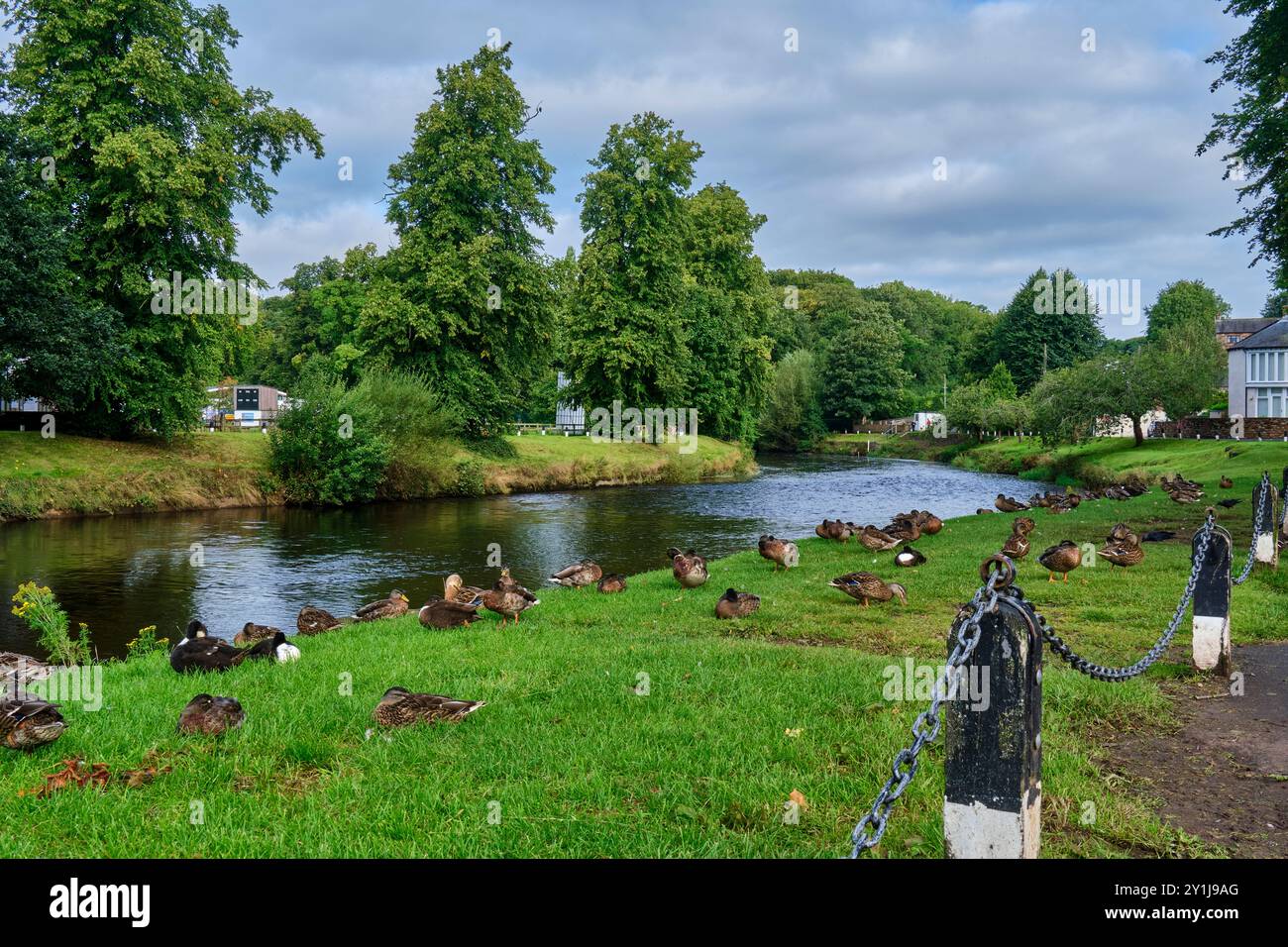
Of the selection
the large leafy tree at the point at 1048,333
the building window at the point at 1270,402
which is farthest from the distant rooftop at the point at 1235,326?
the building window at the point at 1270,402

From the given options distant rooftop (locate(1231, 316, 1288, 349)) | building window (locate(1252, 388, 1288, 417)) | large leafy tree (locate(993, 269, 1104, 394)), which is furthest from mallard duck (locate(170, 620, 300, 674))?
large leafy tree (locate(993, 269, 1104, 394))

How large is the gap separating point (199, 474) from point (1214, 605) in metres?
34.5

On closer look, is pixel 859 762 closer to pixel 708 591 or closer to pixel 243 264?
pixel 708 591

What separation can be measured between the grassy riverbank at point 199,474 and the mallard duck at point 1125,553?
29888mm

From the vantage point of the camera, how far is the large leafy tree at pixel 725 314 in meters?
62.8

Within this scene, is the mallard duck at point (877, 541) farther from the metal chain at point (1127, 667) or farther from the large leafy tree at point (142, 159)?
the large leafy tree at point (142, 159)

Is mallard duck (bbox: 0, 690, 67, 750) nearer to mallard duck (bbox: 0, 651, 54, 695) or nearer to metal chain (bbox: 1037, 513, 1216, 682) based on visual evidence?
mallard duck (bbox: 0, 651, 54, 695)

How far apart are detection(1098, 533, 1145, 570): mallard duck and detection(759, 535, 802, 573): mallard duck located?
5.54 meters

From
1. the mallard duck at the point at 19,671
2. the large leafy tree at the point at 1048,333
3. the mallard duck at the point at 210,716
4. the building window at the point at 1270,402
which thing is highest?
the large leafy tree at the point at 1048,333

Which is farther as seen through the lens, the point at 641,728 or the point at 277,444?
the point at 277,444

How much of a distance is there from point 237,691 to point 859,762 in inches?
240

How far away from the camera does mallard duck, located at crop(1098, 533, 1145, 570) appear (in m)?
14.5
